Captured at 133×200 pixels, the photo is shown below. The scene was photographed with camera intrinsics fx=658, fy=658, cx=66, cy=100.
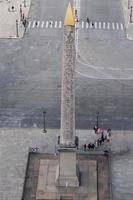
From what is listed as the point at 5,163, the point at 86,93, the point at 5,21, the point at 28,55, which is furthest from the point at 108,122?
the point at 5,21

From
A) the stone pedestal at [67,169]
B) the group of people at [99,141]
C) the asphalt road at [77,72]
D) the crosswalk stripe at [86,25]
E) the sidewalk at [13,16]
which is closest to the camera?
the stone pedestal at [67,169]

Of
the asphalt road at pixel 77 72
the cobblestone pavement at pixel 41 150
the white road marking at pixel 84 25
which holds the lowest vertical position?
the cobblestone pavement at pixel 41 150

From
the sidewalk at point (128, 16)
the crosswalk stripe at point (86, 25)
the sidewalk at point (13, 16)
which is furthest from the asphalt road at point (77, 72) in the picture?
the sidewalk at point (13, 16)

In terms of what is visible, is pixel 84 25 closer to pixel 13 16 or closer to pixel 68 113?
pixel 13 16

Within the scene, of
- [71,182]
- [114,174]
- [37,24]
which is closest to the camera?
[71,182]

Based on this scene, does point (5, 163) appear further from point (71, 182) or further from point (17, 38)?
point (17, 38)

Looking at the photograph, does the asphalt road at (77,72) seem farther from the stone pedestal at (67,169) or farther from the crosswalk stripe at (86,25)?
the stone pedestal at (67,169)
